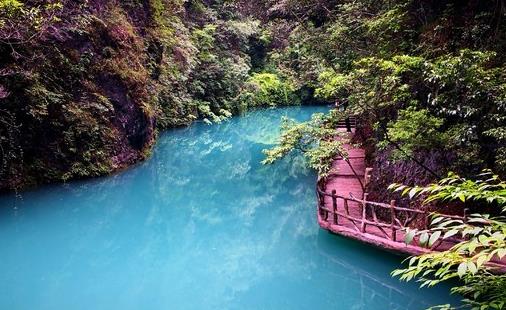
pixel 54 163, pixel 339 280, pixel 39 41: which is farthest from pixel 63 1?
pixel 339 280

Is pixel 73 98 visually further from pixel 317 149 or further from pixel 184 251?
pixel 317 149

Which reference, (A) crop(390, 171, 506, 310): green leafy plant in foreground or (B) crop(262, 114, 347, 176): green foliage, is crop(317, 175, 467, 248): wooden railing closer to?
(B) crop(262, 114, 347, 176): green foliage

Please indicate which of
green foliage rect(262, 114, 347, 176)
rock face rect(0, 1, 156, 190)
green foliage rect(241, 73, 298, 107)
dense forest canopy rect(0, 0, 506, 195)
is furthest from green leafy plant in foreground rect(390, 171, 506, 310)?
green foliage rect(241, 73, 298, 107)

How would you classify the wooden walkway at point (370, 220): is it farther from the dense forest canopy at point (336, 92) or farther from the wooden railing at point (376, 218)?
the dense forest canopy at point (336, 92)

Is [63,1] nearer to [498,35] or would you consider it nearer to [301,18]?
[301,18]

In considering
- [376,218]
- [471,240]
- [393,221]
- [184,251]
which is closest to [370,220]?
[376,218]

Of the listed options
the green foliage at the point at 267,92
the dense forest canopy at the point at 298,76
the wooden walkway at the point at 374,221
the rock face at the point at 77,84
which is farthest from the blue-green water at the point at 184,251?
the green foliage at the point at 267,92
